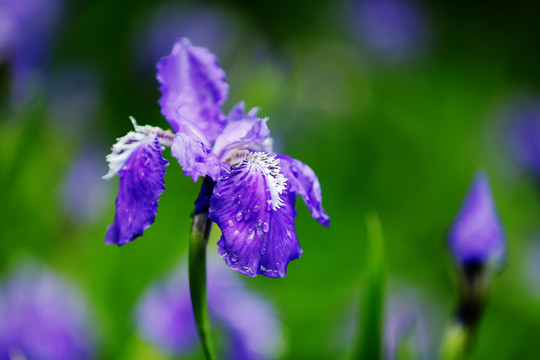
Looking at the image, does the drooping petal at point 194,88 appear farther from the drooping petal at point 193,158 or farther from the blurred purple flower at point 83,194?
the blurred purple flower at point 83,194

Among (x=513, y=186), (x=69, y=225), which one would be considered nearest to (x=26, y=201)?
(x=69, y=225)

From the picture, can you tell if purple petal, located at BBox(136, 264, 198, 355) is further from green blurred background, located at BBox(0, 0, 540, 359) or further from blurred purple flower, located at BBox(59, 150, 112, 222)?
blurred purple flower, located at BBox(59, 150, 112, 222)

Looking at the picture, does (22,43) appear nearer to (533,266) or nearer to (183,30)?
(183,30)

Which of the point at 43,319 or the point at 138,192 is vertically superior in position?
the point at 138,192

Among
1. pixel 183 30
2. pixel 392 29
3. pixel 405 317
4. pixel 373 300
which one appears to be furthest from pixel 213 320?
pixel 392 29

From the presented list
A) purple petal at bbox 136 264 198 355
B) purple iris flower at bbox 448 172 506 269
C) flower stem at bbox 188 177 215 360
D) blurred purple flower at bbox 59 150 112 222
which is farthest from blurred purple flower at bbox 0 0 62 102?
purple iris flower at bbox 448 172 506 269

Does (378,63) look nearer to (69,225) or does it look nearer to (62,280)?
(69,225)
